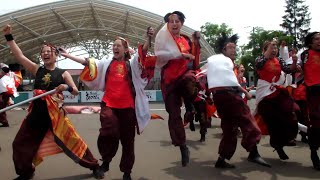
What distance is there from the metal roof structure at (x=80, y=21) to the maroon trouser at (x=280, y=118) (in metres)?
18.9

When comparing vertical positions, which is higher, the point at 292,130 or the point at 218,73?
the point at 218,73

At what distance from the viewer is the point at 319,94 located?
17.4ft

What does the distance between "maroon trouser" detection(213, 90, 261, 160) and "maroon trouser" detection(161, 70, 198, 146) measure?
0.36 meters

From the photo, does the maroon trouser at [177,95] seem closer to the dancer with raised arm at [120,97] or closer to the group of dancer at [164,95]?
the group of dancer at [164,95]

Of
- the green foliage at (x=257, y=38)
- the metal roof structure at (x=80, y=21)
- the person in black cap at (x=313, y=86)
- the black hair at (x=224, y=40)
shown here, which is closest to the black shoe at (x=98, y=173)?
the black hair at (x=224, y=40)

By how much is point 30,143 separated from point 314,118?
139 inches

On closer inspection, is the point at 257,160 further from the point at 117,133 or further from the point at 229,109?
the point at 117,133

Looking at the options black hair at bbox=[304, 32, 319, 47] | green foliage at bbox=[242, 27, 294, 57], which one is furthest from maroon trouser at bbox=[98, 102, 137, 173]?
green foliage at bbox=[242, 27, 294, 57]

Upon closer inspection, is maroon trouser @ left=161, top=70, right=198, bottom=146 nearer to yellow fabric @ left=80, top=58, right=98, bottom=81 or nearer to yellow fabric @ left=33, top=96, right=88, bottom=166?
yellow fabric @ left=80, top=58, right=98, bottom=81

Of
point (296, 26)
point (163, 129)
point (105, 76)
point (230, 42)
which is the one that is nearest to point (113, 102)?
point (105, 76)

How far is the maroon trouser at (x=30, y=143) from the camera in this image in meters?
4.70

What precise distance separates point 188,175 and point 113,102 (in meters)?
1.29

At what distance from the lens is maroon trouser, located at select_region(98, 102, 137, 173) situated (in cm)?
479

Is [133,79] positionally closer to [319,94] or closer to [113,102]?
→ [113,102]
